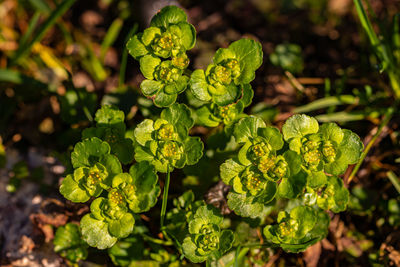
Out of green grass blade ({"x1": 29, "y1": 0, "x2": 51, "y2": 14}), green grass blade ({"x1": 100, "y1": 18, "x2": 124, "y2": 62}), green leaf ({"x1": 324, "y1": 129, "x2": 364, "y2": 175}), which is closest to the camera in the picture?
green leaf ({"x1": 324, "y1": 129, "x2": 364, "y2": 175})

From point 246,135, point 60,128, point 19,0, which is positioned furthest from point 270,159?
point 19,0

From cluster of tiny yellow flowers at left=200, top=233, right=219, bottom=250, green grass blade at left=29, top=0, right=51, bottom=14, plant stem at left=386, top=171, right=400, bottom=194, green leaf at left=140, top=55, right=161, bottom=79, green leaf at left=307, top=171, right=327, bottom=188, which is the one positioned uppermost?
green grass blade at left=29, top=0, right=51, bottom=14

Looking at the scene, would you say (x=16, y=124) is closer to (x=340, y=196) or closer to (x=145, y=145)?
(x=145, y=145)

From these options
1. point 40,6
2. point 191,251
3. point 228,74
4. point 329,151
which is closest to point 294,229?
point 329,151

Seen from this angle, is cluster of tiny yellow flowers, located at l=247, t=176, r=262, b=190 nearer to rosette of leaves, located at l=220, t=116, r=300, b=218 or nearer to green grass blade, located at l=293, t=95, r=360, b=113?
rosette of leaves, located at l=220, t=116, r=300, b=218

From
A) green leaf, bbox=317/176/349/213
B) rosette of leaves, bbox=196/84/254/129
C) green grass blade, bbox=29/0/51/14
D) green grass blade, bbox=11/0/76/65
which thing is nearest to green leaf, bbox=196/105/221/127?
rosette of leaves, bbox=196/84/254/129

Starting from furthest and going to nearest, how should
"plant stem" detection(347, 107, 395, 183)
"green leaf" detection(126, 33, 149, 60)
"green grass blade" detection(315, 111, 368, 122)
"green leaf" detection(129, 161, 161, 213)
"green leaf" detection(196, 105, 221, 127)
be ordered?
"green grass blade" detection(315, 111, 368, 122) < "plant stem" detection(347, 107, 395, 183) < "green leaf" detection(196, 105, 221, 127) < "green leaf" detection(126, 33, 149, 60) < "green leaf" detection(129, 161, 161, 213)

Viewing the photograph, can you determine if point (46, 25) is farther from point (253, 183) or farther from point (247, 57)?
point (253, 183)

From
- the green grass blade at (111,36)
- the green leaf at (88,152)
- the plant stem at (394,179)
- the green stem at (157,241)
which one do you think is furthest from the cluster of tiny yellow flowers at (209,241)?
the green grass blade at (111,36)
